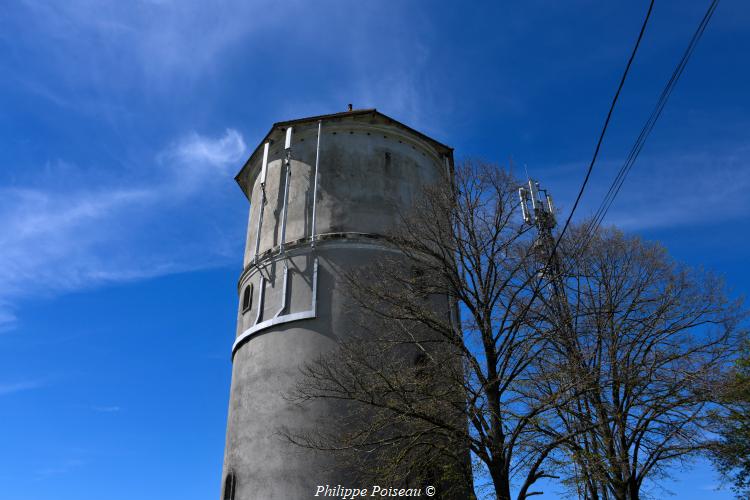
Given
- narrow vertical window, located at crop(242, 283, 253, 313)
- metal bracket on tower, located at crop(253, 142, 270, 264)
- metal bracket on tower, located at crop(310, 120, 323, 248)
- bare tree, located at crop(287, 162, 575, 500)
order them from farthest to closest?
metal bracket on tower, located at crop(253, 142, 270, 264) < narrow vertical window, located at crop(242, 283, 253, 313) < metal bracket on tower, located at crop(310, 120, 323, 248) < bare tree, located at crop(287, 162, 575, 500)

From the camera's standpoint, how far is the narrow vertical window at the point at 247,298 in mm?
17872

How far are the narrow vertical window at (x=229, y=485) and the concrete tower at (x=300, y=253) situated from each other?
26 millimetres

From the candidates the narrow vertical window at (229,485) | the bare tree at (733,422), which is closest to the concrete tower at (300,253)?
the narrow vertical window at (229,485)

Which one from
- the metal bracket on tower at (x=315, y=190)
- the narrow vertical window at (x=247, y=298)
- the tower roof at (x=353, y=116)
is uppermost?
the tower roof at (x=353, y=116)

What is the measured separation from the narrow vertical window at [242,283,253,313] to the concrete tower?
0.07 m

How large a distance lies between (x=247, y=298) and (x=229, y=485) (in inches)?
212

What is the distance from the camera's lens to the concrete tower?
48.2 ft

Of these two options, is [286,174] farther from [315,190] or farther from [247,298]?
[247,298]

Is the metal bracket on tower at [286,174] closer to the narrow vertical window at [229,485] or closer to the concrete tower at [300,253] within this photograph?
the concrete tower at [300,253]

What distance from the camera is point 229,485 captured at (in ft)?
50.8

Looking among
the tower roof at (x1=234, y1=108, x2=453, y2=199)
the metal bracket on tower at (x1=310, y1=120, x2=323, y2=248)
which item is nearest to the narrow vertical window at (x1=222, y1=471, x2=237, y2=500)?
the metal bracket on tower at (x1=310, y1=120, x2=323, y2=248)

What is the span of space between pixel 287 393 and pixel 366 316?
9.25 ft

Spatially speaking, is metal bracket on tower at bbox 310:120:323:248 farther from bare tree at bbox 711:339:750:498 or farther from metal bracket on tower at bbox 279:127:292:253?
bare tree at bbox 711:339:750:498

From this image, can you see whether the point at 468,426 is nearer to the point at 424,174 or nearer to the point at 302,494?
the point at 302,494
